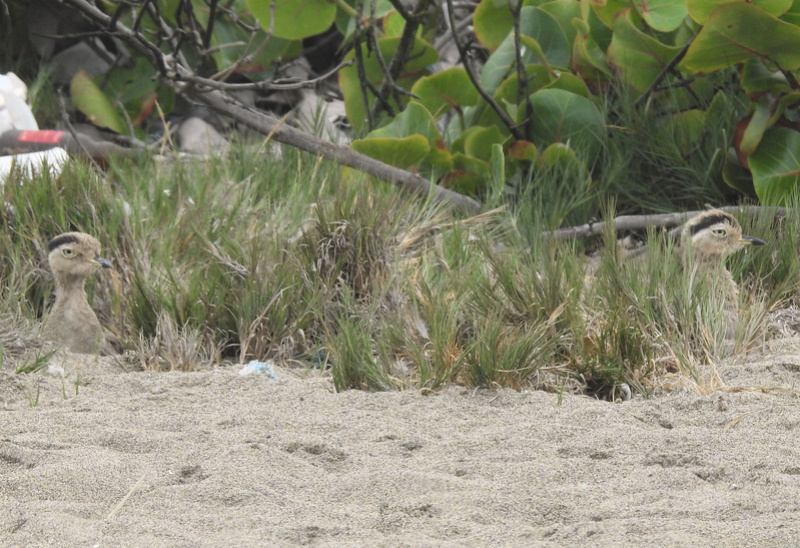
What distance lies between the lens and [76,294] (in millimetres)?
4422

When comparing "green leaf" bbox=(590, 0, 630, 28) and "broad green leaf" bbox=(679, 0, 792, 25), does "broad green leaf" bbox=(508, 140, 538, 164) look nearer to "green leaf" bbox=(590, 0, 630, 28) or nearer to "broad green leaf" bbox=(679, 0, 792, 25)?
"green leaf" bbox=(590, 0, 630, 28)

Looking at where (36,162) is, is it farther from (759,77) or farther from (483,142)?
(759,77)

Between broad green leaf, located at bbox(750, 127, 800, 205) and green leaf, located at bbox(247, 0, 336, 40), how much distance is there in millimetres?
2676

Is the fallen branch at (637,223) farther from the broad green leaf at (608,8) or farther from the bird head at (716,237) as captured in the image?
the broad green leaf at (608,8)

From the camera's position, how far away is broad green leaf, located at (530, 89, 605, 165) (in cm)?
559

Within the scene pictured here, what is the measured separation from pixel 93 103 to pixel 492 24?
2.62 metres

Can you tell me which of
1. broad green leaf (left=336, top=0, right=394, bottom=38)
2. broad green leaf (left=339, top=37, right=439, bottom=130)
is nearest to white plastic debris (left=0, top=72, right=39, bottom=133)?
broad green leaf (left=339, top=37, right=439, bottom=130)

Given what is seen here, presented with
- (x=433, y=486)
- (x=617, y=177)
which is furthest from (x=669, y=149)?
(x=433, y=486)

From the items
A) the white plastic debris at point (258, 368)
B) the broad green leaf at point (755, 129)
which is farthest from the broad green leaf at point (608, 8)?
the white plastic debris at point (258, 368)

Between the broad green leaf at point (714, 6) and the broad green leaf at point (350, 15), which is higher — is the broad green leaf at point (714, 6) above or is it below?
above

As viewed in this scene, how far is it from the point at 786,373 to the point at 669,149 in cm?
223

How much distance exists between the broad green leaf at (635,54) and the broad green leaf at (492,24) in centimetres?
72

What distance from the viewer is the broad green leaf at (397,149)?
5488 mm

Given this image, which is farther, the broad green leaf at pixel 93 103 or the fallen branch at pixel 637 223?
the broad green leaf at pixel 93 103
